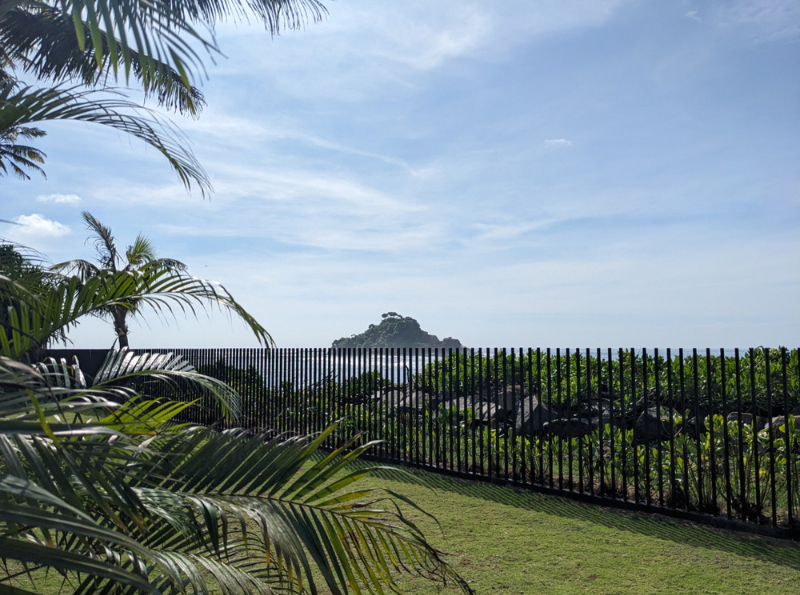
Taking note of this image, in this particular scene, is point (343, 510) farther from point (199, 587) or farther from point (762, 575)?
point (762, 575)

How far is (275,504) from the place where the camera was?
2.10m

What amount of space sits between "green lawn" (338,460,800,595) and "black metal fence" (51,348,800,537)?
0.42 metres

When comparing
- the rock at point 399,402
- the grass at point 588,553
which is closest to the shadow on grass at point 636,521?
the grass at point 588,553

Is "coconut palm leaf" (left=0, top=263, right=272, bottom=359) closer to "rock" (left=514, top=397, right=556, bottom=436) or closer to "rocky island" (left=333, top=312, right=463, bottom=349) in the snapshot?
"rock" (left=514, top=397, right=556, bottom=436)

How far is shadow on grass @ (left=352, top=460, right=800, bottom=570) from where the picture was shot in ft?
16.0

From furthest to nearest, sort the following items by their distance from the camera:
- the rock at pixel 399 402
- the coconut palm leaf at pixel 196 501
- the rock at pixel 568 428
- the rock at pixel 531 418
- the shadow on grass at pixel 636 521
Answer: the rock at pixel 399 402 → the rock at pixel 531 418 → the rock at pixel 568 428 → the shadow on grass at pixel 636 521 → the coconut palm leaf at pixel 196 501

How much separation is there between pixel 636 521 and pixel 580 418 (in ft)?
3.78

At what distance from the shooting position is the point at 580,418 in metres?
6.37

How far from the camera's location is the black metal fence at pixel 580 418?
216 inches

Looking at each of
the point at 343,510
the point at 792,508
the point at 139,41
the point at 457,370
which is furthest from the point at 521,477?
the point at 139,41

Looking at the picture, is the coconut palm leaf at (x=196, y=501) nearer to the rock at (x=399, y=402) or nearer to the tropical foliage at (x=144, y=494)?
the tropical foliage at (x=144, y=494)

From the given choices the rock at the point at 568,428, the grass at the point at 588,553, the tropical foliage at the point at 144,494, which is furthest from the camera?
the rock at the point at 568,428

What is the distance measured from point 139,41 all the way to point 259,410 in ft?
33.6

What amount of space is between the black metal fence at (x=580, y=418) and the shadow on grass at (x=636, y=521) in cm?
13
